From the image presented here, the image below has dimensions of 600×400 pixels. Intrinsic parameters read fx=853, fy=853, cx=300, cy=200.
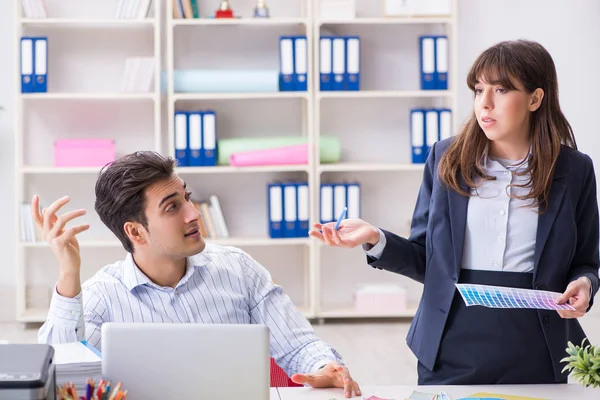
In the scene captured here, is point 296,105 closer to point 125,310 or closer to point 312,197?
point 312,197

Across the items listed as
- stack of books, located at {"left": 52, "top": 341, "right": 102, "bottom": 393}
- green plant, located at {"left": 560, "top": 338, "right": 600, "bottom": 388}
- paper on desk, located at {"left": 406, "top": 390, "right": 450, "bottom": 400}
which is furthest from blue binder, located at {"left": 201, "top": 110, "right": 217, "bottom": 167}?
green plant, located at {"left": 560, "top": 338, "right": 600, "bottom": 388}

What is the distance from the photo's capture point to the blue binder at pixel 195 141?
473 cm

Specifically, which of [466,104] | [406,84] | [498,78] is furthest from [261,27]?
[498,78]

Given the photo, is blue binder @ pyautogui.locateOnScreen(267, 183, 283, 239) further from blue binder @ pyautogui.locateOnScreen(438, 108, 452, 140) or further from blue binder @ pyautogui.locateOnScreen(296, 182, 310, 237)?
blue binder @ pyautogui.locateOnScreen(438, 108, 452, 140)

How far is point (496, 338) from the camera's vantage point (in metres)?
2.00

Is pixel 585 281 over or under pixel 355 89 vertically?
under

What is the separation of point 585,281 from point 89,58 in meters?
3.73

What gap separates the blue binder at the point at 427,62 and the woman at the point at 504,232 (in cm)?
280

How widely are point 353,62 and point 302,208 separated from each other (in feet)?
2.86

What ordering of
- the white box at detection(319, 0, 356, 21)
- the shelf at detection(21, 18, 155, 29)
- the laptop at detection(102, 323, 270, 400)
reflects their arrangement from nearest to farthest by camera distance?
1. the laptop at detection(102, 323, 270, 400)
2. the shelf at detection(21, 18, 155, 29)
3. the white box at detection(319, 0, 356, 21)

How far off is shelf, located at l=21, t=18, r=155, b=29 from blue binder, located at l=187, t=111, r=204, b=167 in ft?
1.90

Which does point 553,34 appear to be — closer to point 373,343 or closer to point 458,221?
point 373,343

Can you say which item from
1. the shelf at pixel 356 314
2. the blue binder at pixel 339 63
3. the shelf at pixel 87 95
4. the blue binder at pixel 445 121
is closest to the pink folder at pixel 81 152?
the shelf at pixel 87 95

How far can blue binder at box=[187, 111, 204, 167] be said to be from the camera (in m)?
4.73
